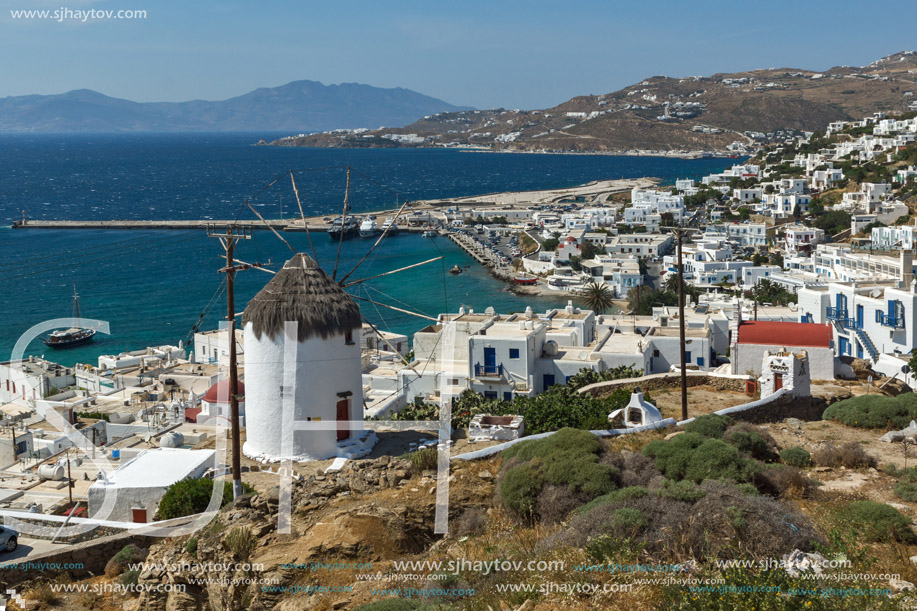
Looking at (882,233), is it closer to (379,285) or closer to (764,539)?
(379,285)

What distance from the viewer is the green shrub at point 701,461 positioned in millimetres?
12055

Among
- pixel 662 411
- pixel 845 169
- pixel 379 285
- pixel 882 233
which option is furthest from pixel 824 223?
pixel 662 411

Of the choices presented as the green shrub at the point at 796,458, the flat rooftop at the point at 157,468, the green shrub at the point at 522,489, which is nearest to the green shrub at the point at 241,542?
the green shrub at the point at 522,489

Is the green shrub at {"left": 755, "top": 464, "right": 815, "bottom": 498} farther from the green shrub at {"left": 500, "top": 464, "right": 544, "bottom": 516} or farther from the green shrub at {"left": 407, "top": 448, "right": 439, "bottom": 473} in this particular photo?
the green shrub at {"left": 407, "top": 448, "right": 439, "bottom": 473}

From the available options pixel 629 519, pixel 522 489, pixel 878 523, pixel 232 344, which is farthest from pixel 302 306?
pixel 878 523

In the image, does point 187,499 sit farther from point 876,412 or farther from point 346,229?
point 346,229

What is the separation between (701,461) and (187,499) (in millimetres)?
8647

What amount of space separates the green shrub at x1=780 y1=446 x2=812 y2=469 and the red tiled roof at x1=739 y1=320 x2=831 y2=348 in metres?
9.82

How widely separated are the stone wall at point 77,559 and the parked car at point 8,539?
71cm

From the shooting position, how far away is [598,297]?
218 feet

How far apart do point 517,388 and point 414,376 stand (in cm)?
378

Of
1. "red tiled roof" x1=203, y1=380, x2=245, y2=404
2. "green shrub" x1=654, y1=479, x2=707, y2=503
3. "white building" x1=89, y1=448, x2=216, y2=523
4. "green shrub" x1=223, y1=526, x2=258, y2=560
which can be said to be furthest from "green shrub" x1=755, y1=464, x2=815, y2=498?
"red tiled roof" x1=203, y1=380, x2=245, y2=404

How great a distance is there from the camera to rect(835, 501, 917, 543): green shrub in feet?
32.2

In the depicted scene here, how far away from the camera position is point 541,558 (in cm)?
905
